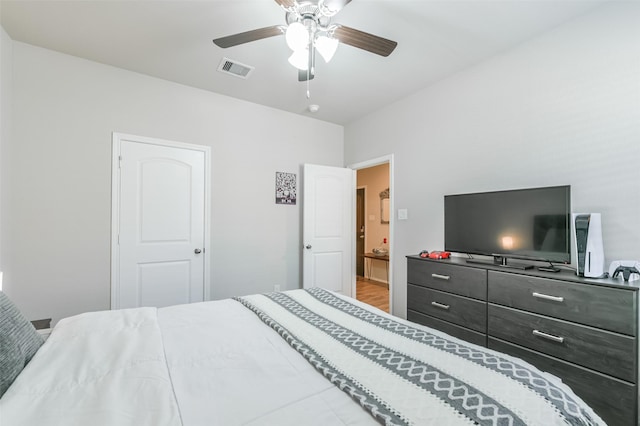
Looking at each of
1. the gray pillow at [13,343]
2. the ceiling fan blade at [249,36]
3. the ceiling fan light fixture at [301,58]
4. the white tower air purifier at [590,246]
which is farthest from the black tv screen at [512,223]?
the gray pillow at [13,343]

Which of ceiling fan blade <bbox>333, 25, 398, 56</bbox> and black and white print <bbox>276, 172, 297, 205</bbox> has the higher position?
ceiling fan blade <bbox>333, 25, 398, 56</bbox>

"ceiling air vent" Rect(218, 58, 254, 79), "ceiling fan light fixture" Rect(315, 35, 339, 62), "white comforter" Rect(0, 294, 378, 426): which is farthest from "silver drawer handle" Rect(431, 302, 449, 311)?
"ceiling air vent" Rect(218, 58, 254, 79)

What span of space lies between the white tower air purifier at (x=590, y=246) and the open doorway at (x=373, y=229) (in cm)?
341

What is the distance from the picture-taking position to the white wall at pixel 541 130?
1853 mm

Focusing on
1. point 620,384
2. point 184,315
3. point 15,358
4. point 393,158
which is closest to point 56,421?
point 15,358

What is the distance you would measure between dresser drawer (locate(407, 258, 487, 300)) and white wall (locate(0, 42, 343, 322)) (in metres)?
1.89

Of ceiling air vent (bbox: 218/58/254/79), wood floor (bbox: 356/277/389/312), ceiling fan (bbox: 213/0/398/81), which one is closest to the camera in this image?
ceiling fan (bbox: 213/0/398/81)

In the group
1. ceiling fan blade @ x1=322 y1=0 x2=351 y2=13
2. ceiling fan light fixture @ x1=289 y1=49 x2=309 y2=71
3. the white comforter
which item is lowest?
the white comforter

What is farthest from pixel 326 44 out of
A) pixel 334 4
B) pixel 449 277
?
pixel 449 277

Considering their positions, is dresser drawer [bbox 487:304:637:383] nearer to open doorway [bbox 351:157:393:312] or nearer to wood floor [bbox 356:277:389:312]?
wood floor [bbox 356:277:389:312]

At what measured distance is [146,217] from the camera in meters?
2.93

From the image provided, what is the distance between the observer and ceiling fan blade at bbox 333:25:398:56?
178cm

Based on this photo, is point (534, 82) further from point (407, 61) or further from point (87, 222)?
point (87, 222)

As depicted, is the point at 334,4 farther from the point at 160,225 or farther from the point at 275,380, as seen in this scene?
the point at 160,225
